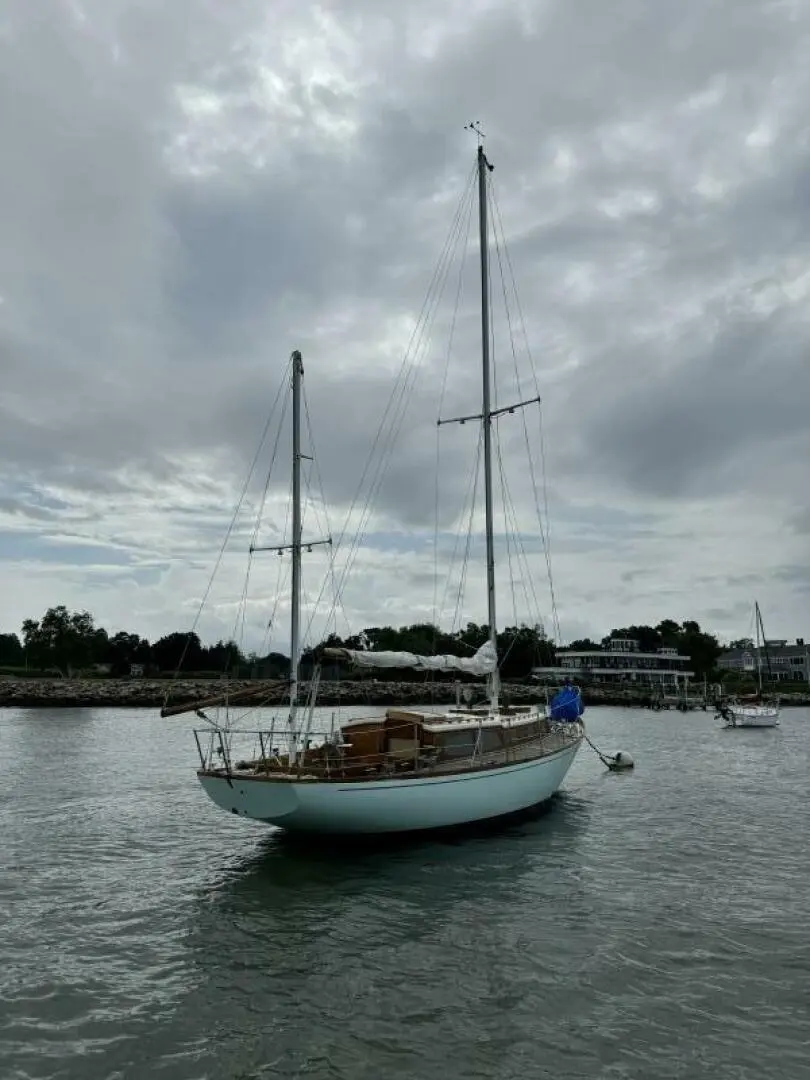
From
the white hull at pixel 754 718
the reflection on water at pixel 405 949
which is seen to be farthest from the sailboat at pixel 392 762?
the white hull at pixel 754 718

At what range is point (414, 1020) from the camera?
10578 millimetres

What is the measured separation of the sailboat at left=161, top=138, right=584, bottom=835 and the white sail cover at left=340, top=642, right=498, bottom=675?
41 millimetres

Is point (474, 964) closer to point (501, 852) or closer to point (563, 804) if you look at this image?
point (501, 852)

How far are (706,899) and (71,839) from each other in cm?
1640

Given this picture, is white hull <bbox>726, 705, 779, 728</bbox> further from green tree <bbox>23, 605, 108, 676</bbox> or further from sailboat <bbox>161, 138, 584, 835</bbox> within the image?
green tree <bbox>23, 605, 108, 676</bbox>

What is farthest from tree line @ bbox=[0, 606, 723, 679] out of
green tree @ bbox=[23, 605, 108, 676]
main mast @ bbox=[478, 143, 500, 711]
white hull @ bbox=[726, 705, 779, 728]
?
main mast @ bbox=[478, 143, 500, 711]

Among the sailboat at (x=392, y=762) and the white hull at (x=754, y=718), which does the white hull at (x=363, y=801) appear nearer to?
the sailboat at (x=392, y=762)

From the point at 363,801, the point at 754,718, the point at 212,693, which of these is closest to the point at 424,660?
the point at 363,801

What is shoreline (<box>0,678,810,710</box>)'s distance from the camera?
95.4 meters

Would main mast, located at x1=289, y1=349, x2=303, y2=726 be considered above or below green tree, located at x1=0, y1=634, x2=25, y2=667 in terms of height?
below

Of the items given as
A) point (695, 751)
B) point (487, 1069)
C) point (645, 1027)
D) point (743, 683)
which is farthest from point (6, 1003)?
point (743, 683)

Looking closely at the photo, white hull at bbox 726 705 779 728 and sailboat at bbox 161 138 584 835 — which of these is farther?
white hull at bbox 726 705 779 728

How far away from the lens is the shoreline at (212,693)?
9544cm

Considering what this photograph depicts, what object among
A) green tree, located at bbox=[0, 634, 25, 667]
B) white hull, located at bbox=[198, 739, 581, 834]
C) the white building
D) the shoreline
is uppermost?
green tree, located at bbox=[0, 634, 25, 667]
